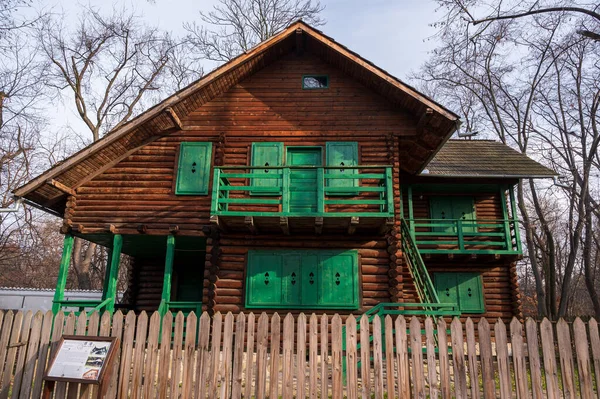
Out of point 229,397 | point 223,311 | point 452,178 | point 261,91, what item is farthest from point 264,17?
point 229,397

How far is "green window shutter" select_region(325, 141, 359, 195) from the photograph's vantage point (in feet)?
41.8

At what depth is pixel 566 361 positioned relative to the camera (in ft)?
18.6

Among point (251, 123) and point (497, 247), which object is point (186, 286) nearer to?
point (251, 123)

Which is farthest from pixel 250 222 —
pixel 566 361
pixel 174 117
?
pixel 566 361

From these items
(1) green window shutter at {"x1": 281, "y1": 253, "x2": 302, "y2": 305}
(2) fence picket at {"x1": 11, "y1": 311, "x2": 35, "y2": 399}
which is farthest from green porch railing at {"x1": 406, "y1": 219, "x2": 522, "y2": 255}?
(2) fence picket at {"x1": 11, "y1": 311, "x2": 35, "y2": 399}

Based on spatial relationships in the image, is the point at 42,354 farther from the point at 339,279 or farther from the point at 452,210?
the point at 452,210

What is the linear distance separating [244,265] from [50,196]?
6656 millimetres

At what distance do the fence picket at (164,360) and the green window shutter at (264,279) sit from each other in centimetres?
568

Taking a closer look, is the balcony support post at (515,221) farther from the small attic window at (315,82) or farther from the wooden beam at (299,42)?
the wooden beam at (299,42)

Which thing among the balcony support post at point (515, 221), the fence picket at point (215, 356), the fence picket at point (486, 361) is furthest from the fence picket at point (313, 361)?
the balcony support post at point (515, 221)

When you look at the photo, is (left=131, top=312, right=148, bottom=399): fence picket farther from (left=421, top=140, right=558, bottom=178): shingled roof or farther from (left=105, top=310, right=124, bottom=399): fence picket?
(left=421, top=140, right=558, bottom=178): shingled roof

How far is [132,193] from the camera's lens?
1314 cm

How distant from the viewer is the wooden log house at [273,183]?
11867 mm

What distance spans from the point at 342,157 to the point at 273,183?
2292 millimetres
